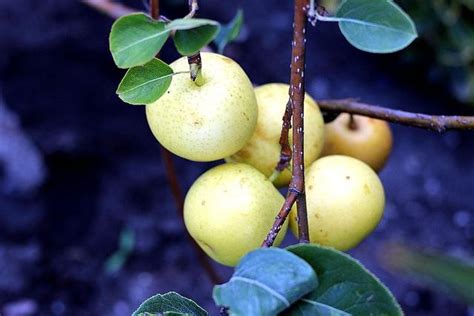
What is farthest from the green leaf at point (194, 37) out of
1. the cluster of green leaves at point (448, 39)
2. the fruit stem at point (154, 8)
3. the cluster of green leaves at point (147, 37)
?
the cluster of green leaves at point (448, 39)

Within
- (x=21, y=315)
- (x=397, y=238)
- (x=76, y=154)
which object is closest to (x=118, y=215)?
(x=76, y=154)

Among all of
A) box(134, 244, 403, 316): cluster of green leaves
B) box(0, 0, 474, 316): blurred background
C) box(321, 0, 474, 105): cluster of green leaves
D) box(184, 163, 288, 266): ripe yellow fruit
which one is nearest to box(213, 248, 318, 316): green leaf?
box(134, 244, 403, 316): cluster of green leaves

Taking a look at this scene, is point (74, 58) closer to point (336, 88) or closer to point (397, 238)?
point (336, 88)

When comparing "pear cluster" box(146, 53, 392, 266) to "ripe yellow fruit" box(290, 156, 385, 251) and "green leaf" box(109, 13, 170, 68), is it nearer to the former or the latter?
"ripe yellow fruit" box(290, 156, 385, 251)

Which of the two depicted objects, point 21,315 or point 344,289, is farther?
point 21,315

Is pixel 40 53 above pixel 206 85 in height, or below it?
below

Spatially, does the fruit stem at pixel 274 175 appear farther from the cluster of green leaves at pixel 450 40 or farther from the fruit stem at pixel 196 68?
the cluster of green leaves at pixel 450 40

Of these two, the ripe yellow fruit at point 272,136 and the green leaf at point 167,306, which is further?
the ripe yellow fruit at point 272,136
